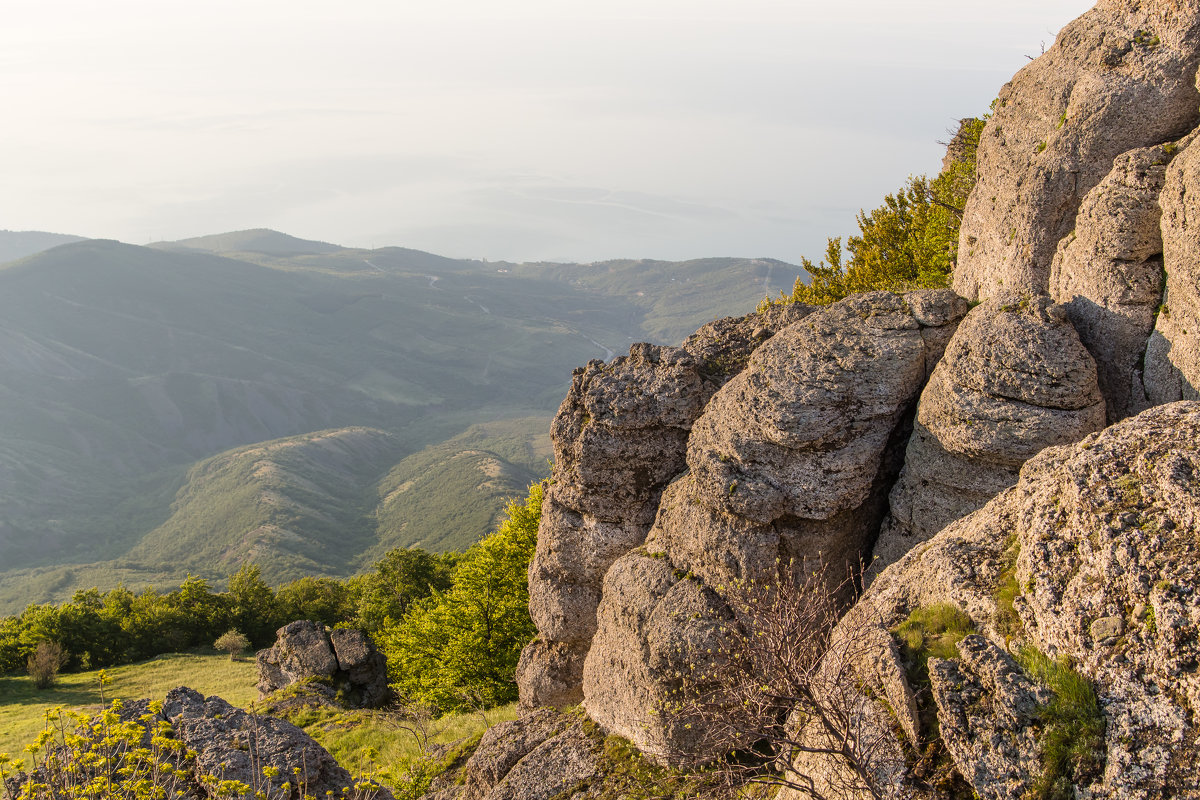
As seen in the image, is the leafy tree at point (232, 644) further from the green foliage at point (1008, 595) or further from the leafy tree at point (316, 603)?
the green foliage at point (1008, 595)

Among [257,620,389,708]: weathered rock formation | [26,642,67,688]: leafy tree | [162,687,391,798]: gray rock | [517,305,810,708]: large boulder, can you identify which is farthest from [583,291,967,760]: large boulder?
[26,642,67,688]: leafy tree

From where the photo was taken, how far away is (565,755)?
60.7 ft

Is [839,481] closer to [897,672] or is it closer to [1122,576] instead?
→ [897,672]

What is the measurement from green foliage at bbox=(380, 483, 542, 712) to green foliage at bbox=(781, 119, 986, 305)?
1907cm

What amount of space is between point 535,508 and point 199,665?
4060cm

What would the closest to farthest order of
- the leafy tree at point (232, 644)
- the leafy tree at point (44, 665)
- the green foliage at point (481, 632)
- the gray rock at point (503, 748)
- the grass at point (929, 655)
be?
the grass at point (929, 655) → the gray rock at point (503, 748) → the green foliage at point (481, 632) → the leafy tree at point (44, 665) → the leafy tree at point (232, 644)

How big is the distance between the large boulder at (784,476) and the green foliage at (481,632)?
1872 centimetres

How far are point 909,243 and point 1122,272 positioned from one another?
2982 centimetres

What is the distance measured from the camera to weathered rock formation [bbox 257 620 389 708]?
1719 inches

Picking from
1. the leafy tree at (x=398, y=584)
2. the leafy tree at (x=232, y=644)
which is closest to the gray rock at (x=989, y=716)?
the leafy tree at (x=398, y=584)

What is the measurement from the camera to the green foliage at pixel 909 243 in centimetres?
3494

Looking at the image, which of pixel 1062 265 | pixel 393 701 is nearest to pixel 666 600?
pixel 1062 265

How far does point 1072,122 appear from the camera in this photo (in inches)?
677

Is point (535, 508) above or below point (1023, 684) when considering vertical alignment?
below
